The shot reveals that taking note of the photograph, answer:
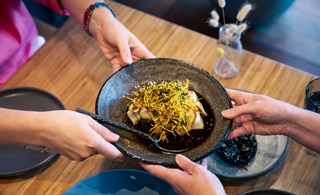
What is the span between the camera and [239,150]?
1.28 meters

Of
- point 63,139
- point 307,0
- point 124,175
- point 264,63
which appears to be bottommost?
point 307,0

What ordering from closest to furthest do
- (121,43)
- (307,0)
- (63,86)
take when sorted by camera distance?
1. (121,43)
2. (63,86)
3. (307,0)

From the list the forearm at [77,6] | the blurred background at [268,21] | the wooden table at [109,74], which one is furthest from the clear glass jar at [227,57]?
the blurred background at [268,21]

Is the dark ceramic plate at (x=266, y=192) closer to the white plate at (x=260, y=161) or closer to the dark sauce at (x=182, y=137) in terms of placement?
the white plate at (x=260, y=161)

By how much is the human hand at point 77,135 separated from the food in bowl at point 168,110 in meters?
0.19

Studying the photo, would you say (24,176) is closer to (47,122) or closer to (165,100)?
(47,122)

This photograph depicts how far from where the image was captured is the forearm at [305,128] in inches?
47.9

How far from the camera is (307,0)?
304 cm

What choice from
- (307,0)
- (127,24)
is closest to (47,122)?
(127,24)

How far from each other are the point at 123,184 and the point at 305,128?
68 centimetres

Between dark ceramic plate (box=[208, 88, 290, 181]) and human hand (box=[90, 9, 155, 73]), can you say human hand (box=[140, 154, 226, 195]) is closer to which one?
dark ceramic plate (box=[208, 88, 290, 181])

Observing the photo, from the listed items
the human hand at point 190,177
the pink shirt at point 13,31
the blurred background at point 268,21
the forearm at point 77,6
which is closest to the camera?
the human hand at point 190,177

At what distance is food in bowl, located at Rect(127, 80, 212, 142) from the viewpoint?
4.03ft

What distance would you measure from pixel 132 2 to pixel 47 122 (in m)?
2.23
